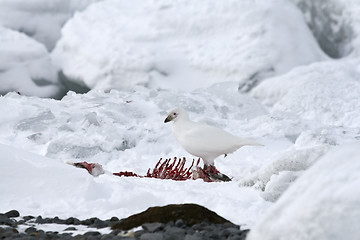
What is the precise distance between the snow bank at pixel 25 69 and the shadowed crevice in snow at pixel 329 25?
7.21 m

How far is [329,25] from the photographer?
1412 cm

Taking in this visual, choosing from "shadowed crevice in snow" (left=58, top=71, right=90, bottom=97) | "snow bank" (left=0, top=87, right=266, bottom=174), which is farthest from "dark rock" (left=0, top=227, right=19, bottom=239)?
"shadowed crevice in snow" (left=58, top=71, right=90, bottom=97)

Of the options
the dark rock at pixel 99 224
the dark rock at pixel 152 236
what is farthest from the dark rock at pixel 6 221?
the dark rock at pixel 152 236

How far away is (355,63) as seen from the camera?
13023 millimetres

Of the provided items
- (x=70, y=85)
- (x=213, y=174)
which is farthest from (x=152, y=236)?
(x=70, y=85)

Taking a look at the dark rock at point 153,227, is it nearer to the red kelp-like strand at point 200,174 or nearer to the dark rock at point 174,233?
the dark rock at point 174,233

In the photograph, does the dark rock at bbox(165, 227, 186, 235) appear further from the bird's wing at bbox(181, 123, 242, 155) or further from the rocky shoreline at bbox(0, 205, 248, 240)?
the bird's wing at bbox(181, 123, 242, 155)

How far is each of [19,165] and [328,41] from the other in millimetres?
11784

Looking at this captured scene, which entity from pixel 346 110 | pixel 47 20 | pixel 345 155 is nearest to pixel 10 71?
pixel 47 20

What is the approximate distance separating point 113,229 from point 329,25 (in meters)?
12.6

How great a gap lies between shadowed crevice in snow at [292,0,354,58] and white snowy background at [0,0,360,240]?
3 centimetres

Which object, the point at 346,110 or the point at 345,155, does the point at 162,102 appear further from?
the point at 345,155

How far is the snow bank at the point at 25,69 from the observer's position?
13.0 m

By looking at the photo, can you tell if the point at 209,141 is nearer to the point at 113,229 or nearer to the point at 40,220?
the point at 40,220
